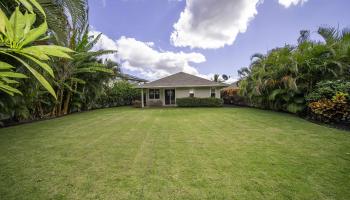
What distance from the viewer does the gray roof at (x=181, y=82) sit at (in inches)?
774

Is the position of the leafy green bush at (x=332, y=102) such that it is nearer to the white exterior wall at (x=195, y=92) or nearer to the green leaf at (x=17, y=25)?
the green leaf at (x=17, y=25)

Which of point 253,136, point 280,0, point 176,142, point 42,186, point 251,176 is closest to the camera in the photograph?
point 42,186

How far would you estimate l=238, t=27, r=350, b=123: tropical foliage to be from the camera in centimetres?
859

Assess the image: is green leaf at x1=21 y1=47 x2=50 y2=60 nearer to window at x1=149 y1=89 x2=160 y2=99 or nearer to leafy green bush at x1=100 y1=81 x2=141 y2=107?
leafy green bush at x1=100 y1=81 x2=141 y2=107

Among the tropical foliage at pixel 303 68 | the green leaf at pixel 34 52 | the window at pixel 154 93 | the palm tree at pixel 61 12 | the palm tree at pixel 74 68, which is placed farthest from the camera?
the window at pixel 154 93

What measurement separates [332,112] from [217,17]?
994cm

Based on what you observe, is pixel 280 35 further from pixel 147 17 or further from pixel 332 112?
pixel 147 17

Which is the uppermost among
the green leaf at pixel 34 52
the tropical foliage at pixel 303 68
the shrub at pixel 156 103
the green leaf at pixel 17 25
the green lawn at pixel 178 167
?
the tropical foliage at pixel 303 68

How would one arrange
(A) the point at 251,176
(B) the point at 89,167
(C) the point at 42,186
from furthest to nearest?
(B) the point at 89,167 < (A) the point at 251,176 < (C) the point at 42,186

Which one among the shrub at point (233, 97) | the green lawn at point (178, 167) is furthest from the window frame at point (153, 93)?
the green lawn at point (178, 167)

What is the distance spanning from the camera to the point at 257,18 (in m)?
12.9

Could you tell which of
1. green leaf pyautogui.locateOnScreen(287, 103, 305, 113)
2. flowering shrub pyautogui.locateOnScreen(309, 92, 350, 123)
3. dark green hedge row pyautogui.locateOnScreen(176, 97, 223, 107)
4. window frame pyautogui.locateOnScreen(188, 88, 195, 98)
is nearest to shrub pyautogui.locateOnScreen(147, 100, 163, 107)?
dark green hedge row pyautogui.locateOnScreen(176, 97, 223, 107)

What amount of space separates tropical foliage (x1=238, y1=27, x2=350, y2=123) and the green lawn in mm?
4343

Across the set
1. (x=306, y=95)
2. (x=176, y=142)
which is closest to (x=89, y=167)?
(x=176, y=142)
